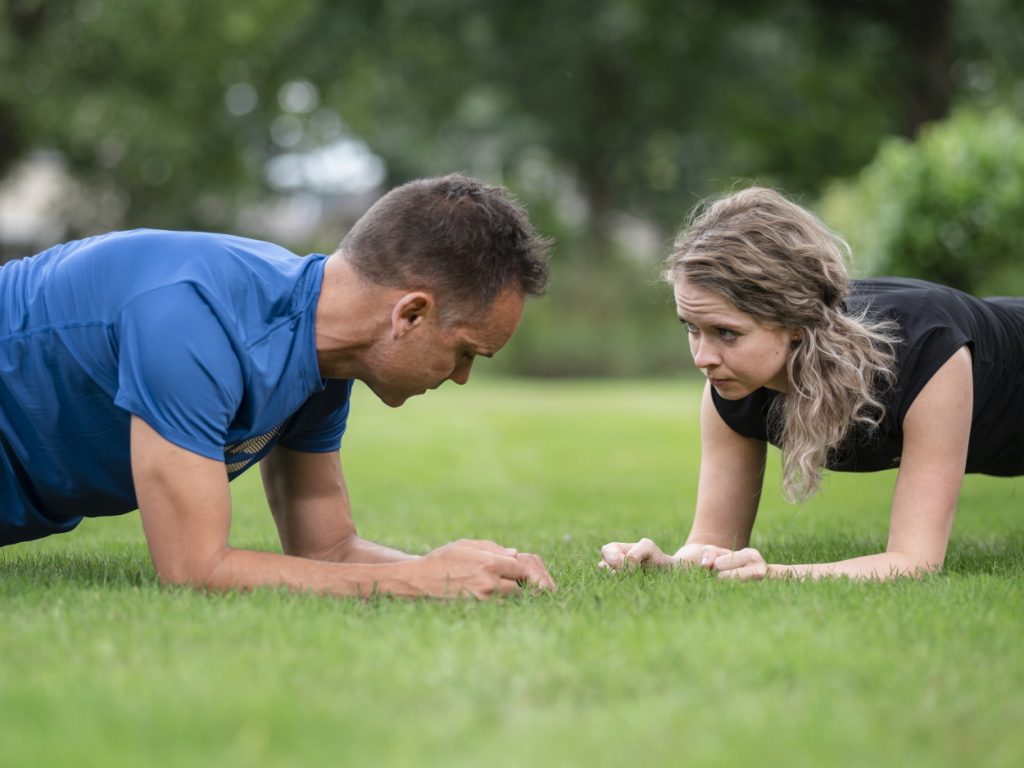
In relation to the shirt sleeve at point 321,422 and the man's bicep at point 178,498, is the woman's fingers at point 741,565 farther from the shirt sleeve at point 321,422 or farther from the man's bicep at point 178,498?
the man's bicep at point 178,498

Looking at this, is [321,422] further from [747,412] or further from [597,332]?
[597,332]

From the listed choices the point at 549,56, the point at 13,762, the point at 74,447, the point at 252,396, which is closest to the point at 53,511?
the point at 74,447

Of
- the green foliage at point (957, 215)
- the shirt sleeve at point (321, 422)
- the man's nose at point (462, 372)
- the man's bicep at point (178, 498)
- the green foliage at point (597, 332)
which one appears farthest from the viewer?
the green foliage at point (597, 332)

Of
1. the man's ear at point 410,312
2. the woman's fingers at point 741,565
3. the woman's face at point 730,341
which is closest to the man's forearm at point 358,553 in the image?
the man's ear at point 410,312

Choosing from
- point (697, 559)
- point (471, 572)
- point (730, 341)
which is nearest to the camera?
point (471, 572)

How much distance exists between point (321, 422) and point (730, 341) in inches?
63.1

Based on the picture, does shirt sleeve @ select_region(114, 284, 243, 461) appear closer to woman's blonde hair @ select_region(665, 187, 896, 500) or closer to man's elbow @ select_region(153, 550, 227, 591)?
man's elbow @ select_region(153, 550, 227, 591)

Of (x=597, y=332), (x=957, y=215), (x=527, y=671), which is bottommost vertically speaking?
(x=597, y=332)

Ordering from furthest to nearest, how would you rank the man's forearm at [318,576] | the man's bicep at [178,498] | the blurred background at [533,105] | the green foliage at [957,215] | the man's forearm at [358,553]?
the blurred background at [533,105] < the green foliage at [957,215] < the man's forearm at [358,553] < the man's forearm at [318,576] < the man's bicep at [178,498]

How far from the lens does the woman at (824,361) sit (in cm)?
459

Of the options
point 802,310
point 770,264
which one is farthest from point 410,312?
point 802,310

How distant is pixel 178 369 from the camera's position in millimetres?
3818

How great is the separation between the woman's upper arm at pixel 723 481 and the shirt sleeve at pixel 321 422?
154cm

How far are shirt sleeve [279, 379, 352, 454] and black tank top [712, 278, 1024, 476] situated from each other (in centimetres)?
158
